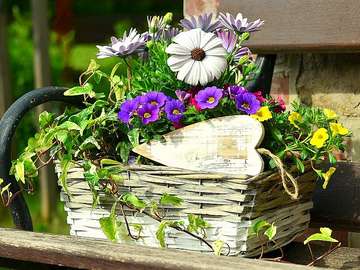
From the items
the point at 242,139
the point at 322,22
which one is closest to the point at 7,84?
the point at 322,22

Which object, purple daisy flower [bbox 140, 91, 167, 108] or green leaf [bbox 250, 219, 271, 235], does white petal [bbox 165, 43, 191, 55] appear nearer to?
purple daisy flower [bbox 140, 91, 167, 108]

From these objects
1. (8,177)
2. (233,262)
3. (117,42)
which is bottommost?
(233,262)

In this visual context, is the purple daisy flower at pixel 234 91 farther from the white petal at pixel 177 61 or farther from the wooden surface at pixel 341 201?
the wooden surface at pixel 341 201

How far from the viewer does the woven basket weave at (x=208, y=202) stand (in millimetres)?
1304

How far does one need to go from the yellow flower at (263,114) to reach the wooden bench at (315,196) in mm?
293

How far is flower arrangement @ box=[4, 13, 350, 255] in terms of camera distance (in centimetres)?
135

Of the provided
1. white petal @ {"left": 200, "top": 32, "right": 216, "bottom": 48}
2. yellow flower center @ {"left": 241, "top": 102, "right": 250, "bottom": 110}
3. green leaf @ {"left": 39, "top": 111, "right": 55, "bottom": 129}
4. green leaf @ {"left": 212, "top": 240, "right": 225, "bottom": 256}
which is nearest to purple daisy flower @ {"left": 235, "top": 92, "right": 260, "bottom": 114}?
yellow flower center @ {"left": 241, "top": 102, "right": 250, "bottom": 110}

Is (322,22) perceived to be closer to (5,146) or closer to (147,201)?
(147,201)

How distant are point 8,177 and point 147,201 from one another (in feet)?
0.87

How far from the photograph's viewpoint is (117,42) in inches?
58.0

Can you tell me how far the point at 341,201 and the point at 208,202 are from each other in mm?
525

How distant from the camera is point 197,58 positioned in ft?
4.49

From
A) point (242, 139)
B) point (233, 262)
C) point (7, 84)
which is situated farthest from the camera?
point (7, 84)

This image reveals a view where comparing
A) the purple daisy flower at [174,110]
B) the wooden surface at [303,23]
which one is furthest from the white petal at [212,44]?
the wooden surface at [303,23]
